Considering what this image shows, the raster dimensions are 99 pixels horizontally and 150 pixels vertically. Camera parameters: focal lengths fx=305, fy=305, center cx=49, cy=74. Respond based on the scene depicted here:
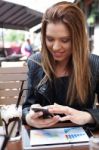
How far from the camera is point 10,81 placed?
2350 mm

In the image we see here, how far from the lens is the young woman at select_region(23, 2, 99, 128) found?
1368 millimetres

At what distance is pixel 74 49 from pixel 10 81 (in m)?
0.94

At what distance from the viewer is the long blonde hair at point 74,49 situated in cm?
149

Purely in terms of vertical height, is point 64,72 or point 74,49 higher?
point 74,49

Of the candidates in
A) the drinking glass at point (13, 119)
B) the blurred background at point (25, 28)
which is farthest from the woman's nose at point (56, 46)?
the blurred background at point (25, 28)

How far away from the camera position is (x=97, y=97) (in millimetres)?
1782

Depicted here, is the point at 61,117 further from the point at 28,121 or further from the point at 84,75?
the point at 84,75

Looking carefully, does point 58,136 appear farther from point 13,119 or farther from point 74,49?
point 74,49

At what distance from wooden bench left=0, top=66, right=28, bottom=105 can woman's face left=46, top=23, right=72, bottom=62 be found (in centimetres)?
81

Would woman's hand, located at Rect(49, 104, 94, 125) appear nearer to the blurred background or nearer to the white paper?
the white paper

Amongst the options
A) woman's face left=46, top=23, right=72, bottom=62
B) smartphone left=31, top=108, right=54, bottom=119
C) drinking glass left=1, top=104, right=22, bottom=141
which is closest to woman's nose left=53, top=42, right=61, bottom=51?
woman's face left=46, top=23, right=72, bottom=62

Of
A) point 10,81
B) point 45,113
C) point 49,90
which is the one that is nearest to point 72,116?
point 45,113

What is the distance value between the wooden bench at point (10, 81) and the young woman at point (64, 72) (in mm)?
578

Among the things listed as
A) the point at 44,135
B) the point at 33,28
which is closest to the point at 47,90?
the point at 44,135
